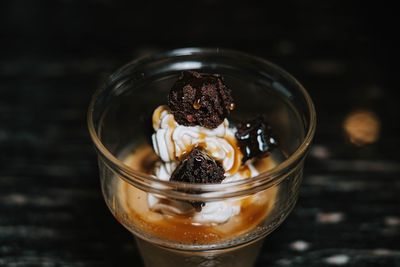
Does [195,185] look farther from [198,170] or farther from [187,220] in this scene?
[187,220]

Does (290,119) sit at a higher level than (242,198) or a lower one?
higher

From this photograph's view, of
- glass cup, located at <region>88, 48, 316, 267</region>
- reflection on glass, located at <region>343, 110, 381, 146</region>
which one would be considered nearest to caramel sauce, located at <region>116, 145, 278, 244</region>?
Answer: glass cup, located at <region>88, 48, 316, 267</region>

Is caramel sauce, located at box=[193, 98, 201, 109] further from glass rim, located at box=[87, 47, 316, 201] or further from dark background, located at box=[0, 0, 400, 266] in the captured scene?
dark background, located at box=[0, 0, 400, 266]

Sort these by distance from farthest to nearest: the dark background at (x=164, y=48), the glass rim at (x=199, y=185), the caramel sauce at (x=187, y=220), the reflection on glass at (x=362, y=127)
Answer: the reflection on glass at (x=362, y=127) < the dark background at (x=164, y=48) < the caramel sauce at (x=187, y=220) < the glass rim at (x=199, y=185)

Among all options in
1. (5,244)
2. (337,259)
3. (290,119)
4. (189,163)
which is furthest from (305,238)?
(5,244)

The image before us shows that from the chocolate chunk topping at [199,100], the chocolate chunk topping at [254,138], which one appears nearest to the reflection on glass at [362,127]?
the chocolate chunk topping at [254,138]

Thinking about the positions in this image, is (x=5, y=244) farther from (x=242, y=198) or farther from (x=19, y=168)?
(x=242, y=198)

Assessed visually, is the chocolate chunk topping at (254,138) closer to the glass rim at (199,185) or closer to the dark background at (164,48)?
the glass rim at (199,185)
